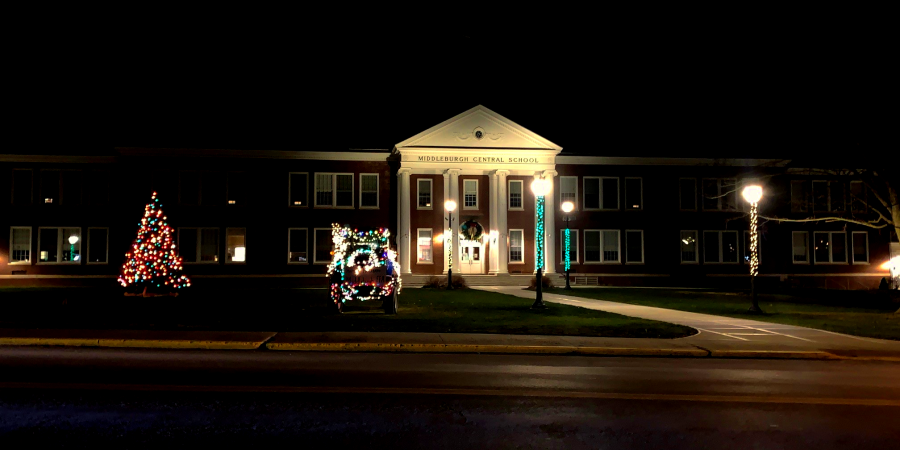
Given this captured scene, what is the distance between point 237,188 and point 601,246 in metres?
23.6

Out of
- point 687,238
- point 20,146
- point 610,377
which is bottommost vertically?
point 610,377

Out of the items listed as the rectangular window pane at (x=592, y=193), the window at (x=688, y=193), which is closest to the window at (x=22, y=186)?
the rectangular window pane at (x=592, y=193)

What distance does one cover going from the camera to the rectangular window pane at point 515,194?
44125 millimetres

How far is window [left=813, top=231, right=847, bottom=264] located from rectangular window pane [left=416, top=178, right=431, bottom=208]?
2633cm

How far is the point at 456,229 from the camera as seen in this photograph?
42844mm

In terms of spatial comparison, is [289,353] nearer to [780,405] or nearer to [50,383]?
[50,383]

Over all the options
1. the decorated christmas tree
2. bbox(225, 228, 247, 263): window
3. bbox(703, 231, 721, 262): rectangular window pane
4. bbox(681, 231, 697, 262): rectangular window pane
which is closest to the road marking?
the decorated christmas tree

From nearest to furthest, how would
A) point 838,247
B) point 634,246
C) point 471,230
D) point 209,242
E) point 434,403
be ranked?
point 434,403 → point 471,230 → point 209,242 → point 634,246 → point 838,247

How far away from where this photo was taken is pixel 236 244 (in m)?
43.8

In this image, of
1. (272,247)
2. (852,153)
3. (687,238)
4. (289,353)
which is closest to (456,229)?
(272,247)

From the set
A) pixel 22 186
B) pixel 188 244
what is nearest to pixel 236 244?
pixel 188 244

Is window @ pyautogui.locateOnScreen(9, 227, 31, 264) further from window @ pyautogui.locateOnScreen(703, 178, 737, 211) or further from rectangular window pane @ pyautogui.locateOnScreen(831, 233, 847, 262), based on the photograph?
rectangular window pane @ pyautogui.locateOnScreen(831, 233, 847, 262)

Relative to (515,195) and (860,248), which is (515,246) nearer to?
(515,195)

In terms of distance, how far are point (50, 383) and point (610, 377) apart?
25.4 feet
